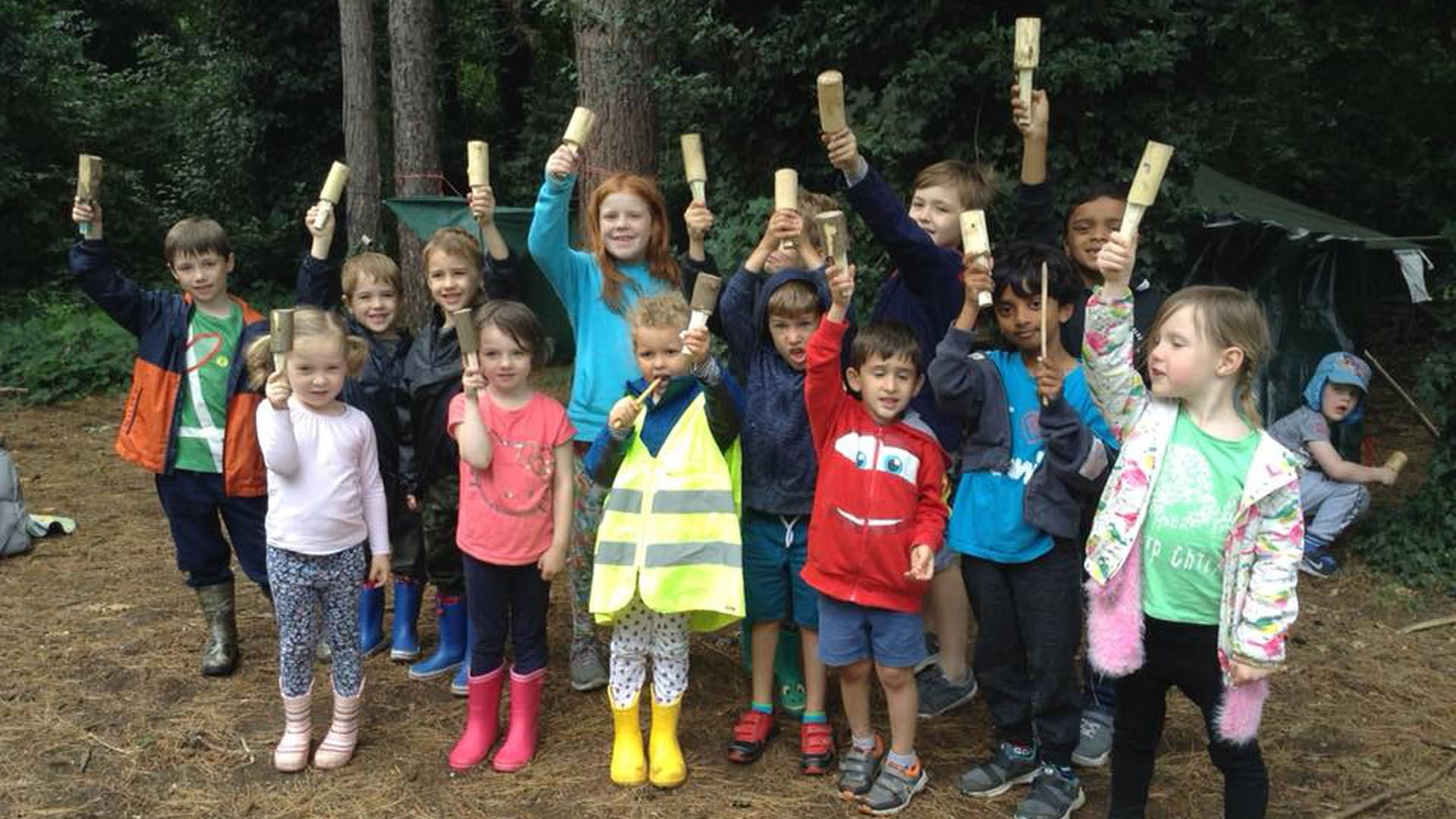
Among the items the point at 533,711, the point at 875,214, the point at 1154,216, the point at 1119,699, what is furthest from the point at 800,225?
the point at 1154,216

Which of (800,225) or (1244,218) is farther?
(1244,218)

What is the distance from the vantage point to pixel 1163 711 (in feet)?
9.81

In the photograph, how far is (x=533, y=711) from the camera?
3.74m

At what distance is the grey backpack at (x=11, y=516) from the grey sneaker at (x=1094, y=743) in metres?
5.36

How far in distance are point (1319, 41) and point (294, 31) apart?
38.2ft

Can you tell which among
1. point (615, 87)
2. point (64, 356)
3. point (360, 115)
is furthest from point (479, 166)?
point (64, 356)

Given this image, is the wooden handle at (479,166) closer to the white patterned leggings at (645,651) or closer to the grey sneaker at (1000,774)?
the white patterned leggings at (645,651)

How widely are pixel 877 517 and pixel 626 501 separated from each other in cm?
77

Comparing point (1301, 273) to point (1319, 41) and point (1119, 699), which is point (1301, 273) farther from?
point (1119, 699)

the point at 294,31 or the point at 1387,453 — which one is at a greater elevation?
the point at 294,31

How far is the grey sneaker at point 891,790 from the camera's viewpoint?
11.0 ft

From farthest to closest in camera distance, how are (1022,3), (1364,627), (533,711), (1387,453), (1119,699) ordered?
(1387,453), (1364,627), (1022,3), (533,711), (1119,699)

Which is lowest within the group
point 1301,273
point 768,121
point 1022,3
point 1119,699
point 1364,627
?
point 1364,627

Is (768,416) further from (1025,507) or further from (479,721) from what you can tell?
(479,721)
